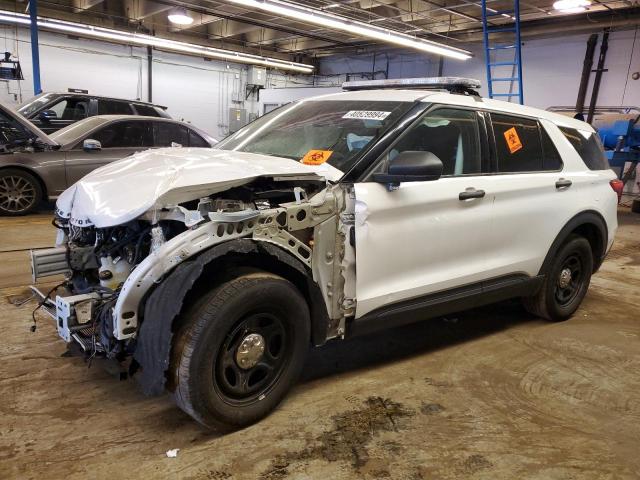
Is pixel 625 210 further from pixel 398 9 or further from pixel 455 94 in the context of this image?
pixel 455 94

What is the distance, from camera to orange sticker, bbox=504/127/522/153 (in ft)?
11.6

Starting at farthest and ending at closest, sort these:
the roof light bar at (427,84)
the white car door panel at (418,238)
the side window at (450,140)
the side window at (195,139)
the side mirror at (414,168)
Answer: the side window at (195,139), the roof light bar at (427,84), the side window at (450,140), the white car door panel at (418,238), the side mirror at (414,168)

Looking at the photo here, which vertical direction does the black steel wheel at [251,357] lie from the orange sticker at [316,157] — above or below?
below

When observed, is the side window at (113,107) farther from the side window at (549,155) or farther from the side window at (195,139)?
the side window at (549,155)

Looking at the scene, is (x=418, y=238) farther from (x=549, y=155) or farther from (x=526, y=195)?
(x=549, y=155)

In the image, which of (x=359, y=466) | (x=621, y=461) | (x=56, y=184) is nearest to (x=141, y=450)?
(x=359, y=466)

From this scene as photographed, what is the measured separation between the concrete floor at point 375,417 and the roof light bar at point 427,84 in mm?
→ 1815

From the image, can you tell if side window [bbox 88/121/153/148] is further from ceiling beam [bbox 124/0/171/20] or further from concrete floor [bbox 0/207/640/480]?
ceiling beam [bbox 124/0/171/20]

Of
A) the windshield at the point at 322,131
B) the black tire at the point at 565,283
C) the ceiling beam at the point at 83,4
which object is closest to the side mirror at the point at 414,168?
the windshield at the point at 322,131

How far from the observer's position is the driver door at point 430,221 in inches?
107

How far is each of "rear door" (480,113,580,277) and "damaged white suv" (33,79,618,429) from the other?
2 cm

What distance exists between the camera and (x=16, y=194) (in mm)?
7141

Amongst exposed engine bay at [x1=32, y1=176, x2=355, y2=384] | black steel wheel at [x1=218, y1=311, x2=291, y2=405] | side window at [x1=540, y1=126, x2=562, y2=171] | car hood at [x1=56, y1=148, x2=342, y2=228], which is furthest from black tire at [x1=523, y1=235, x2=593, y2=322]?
black steel wheel at [x1=218, y1=311, x2=291, y2=405]

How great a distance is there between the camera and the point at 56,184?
7309 millimetres
